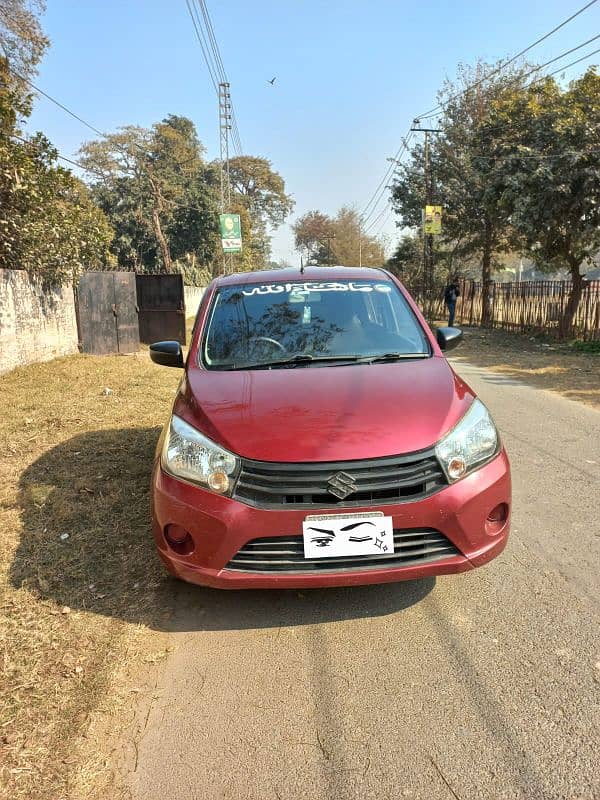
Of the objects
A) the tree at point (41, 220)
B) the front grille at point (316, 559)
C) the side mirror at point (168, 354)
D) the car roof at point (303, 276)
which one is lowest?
the front grille at point (316, 559)

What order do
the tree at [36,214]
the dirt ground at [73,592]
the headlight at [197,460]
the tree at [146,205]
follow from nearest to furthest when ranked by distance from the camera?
the dirt ground at [73,592] → the headlight at [197,460] → the tree at [36,214] → the tree at [146,205]

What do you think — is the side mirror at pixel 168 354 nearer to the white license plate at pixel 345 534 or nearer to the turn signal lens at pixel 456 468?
the white license plate at pixel 345 534

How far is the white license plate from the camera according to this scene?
7.88ft

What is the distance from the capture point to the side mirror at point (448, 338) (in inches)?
156

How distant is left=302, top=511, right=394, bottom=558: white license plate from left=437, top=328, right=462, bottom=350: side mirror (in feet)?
6.04

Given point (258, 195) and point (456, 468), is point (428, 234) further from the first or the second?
point (258, 195)

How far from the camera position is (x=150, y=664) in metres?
2.53

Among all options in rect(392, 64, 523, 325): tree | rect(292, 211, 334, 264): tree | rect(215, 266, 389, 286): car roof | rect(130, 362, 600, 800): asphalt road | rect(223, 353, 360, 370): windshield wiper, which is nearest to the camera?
rect(130, 362, 600, 800): asphalt road

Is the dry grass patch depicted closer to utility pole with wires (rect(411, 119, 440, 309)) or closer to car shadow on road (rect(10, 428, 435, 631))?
car shadow on road (rect(10, 428, 435, 631))

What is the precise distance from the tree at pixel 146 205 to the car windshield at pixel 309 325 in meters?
30.1

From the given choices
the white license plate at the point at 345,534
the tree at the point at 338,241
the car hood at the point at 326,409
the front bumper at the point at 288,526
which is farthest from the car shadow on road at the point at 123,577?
the tree at the point at 338,241

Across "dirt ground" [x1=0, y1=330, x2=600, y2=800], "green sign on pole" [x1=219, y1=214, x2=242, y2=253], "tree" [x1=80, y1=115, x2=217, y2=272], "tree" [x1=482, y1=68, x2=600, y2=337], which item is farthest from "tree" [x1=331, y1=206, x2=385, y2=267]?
"dirt ground" [x1=0, y1=330, x2=600, y2=800]

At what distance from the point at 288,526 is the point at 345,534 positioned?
0.80 ft

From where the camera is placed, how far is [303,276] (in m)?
4.23
